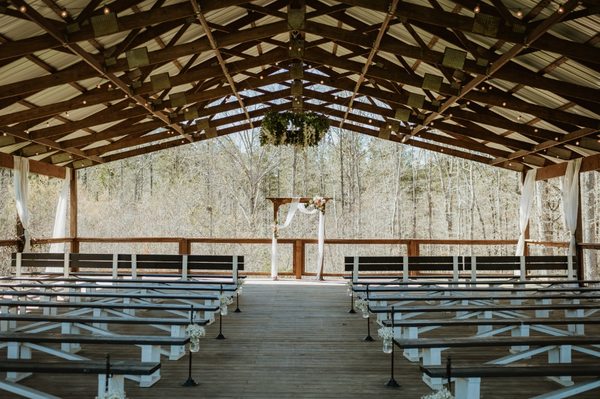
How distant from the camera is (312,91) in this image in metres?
11.6

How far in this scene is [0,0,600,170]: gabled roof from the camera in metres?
6.18

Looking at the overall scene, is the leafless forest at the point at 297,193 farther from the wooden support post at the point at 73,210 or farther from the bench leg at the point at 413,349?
the bench leg at the point at 413,349

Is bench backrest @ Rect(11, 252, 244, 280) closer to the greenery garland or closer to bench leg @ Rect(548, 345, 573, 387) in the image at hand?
the greenery garland

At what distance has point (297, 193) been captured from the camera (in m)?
21.4

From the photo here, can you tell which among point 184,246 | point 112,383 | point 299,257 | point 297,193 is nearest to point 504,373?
point 112,383

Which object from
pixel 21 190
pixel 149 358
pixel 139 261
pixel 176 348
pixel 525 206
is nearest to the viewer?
pixel 149 358

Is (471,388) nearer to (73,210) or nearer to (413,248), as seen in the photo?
(413,248)

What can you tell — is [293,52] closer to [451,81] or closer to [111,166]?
[451,81]

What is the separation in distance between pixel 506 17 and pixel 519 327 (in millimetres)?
3441

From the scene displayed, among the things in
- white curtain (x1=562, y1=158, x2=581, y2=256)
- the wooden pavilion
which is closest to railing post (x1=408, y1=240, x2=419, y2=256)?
the wooden pavilion

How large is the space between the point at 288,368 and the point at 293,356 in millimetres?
440

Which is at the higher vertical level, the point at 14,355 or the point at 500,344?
the point at 500,344

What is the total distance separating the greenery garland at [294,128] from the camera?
9.69 metres

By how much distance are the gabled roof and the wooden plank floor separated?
3.71 m
